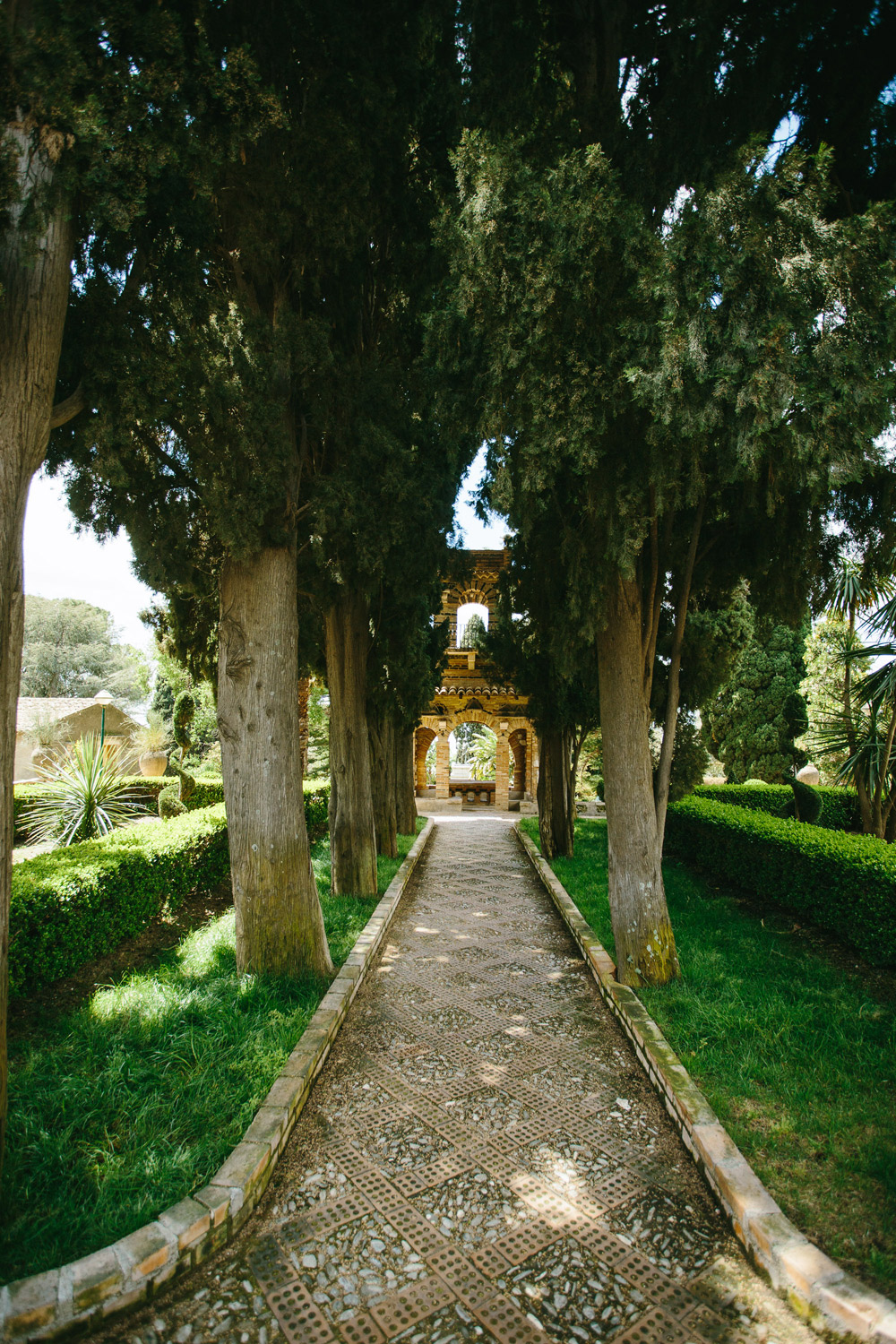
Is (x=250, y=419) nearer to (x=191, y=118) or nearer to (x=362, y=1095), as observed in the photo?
(x=191, y=118)

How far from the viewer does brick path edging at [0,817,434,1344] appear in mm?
2031

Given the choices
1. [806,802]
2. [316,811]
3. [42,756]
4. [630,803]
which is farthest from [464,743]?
[630,803]

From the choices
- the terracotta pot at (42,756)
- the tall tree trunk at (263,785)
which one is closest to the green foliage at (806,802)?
the tall tree trunk at (263,785)

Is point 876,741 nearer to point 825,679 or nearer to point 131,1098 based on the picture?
point 825,679

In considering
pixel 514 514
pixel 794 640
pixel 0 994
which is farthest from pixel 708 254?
pixel 794 640

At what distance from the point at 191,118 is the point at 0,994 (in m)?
4.47

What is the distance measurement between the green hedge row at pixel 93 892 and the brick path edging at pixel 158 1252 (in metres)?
1.87

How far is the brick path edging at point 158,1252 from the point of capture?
203 cm

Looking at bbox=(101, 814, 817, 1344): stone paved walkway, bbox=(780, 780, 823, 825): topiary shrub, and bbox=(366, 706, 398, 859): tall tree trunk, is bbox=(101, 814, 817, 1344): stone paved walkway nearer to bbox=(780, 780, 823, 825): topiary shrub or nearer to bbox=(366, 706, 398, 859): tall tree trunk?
bbox=(780, 780, 823, 825): topiary shrub

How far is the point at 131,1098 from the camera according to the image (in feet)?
10.2

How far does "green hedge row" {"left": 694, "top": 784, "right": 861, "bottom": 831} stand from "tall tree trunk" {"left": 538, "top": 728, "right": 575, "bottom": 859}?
7.68 feet

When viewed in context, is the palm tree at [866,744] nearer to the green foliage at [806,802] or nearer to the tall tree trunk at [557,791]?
the green foliage at [806,802]

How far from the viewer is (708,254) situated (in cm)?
352

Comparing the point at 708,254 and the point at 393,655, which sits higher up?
the point at 708,254
